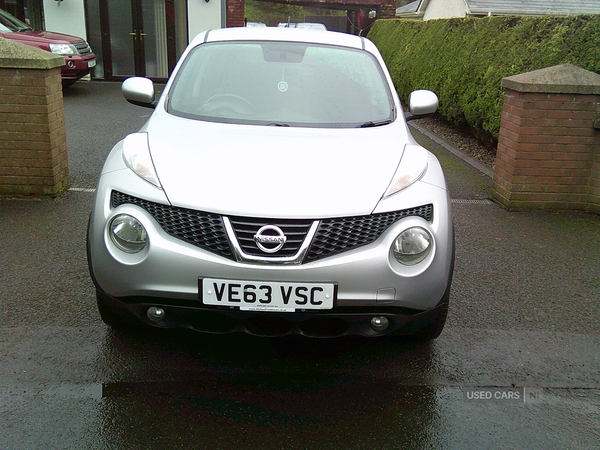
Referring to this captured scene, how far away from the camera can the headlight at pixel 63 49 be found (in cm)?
1259

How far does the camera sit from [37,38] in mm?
12391

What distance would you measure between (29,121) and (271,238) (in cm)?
373

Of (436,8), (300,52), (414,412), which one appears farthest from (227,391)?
(436,8)

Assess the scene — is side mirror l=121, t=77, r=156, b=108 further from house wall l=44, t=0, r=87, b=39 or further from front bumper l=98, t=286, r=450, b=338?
house wall l=44, t=0, r=87, b=39

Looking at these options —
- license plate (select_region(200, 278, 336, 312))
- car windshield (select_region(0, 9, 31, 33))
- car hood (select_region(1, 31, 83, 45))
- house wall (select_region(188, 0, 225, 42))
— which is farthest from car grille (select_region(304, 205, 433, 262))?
house wall (select_region(188, 0, 225, 42))

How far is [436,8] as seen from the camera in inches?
1367

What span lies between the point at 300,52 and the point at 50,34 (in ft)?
36.3

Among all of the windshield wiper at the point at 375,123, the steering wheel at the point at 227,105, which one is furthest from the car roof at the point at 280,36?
the windshield wiper at the point at 375,123

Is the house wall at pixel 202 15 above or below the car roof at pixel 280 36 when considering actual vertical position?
below

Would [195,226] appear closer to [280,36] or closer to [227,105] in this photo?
[227,105]

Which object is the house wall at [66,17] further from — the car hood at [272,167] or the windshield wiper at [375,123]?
the windshield wiper at [375,123]

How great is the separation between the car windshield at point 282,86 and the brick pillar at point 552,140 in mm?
2107

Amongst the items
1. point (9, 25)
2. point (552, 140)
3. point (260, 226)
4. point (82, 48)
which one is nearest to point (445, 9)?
point (82, 48)

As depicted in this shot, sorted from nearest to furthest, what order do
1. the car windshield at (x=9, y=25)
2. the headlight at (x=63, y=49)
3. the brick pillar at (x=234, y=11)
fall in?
the car windshield at (x=9, y=25) < the headlight at (x=63, y=49) < the brick pillar at (x=234, y=11)
